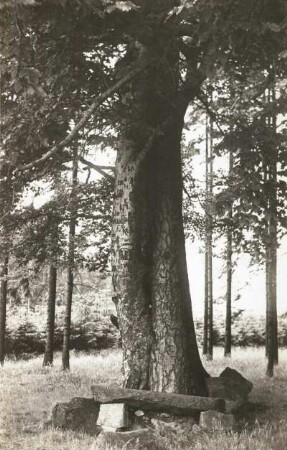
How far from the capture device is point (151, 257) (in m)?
9.76

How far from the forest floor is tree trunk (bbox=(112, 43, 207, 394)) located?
1479mm

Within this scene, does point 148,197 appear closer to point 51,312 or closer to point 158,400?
point 158,400

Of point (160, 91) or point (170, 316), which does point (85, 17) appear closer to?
point (160, 91)

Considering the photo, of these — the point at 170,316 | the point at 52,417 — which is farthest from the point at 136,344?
the point at 52,417

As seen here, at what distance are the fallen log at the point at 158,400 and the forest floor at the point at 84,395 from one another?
566 millimetres

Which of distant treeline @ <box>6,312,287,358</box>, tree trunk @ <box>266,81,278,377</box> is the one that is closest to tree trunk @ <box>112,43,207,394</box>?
tree trunk @ <box>266,81,278,377</box>

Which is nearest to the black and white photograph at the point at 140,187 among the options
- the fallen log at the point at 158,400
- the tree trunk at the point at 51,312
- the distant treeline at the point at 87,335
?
the fallen log at the point at 158,400

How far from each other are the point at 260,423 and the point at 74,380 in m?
7.12

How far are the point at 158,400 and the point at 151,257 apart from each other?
2.60 m

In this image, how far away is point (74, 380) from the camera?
14789 millimetres

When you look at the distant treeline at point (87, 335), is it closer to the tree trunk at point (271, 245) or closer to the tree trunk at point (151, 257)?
the tree trunk at point (271, 245)

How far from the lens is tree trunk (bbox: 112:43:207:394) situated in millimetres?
9250

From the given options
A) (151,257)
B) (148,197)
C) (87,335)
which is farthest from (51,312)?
(148,197)

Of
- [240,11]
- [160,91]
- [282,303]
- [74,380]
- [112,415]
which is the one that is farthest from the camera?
[282,303]
